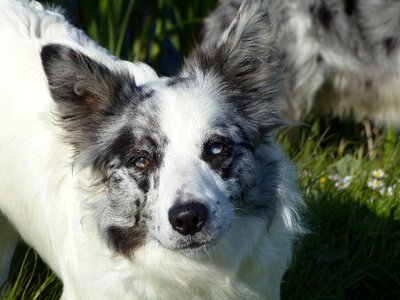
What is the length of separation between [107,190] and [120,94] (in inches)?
15.1

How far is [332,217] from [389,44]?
4.35 feet

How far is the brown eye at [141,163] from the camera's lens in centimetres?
310

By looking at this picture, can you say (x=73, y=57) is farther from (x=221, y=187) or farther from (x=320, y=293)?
(x=320, y=293)

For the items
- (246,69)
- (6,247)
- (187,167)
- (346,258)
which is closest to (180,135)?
(187,167)

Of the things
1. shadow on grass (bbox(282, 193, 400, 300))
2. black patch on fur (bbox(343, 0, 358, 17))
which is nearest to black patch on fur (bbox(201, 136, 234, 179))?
shadow on grass (bbox(282, 193, 400, 300))

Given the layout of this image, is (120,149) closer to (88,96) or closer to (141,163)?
(141,163)

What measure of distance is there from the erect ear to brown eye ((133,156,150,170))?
28cm

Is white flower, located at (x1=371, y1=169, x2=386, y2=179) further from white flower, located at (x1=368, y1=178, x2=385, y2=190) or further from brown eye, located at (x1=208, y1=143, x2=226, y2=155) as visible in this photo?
brown eye, located at (x1=208, y1=143, x2=226, y2=155)

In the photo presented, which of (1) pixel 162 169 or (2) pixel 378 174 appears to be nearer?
(1) pixel 162 169

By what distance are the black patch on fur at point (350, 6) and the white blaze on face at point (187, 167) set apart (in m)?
2.31

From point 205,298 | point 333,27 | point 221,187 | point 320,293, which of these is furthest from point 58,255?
point 333,27

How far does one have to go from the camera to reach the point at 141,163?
3117 millimetres

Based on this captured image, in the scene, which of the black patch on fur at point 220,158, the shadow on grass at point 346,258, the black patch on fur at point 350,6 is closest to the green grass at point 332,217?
the shadow on grass at point 346,258

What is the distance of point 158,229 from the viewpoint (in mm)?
3008
